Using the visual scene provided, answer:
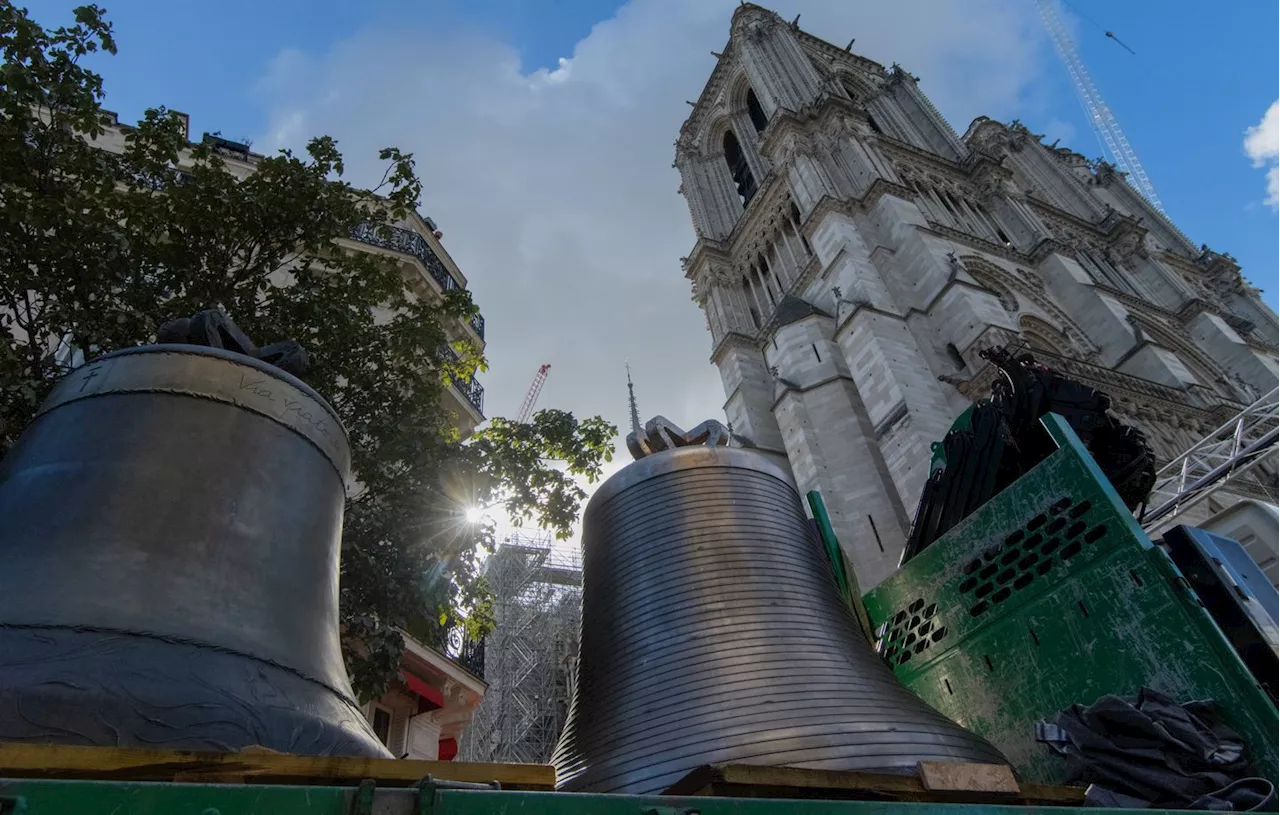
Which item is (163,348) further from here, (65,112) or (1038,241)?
(1038,241)

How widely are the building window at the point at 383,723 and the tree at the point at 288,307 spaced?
10.2 feet

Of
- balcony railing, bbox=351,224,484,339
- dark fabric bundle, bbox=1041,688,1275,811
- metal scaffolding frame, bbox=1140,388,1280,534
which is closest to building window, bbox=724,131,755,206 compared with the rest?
metal scaffolding frame, bbox=1140,388,1280,534

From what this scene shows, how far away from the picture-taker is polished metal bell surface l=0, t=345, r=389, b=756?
2305 millimetres

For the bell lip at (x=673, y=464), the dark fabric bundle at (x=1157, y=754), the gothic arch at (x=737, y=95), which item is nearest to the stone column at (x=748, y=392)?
the gothic arch at (x=737, y=95)

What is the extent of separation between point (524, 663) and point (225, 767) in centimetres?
2913

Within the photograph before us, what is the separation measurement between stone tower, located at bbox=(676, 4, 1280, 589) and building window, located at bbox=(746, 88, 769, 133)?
20 cm

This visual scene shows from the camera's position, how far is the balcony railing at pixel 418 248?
15562mm

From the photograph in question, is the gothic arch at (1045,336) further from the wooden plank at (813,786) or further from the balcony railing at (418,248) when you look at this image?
the wooden plank at (813,786)

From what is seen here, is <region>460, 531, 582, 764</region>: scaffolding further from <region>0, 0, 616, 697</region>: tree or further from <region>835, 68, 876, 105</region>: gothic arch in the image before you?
<region>835, 68, 876, 105</region>: gothic arch

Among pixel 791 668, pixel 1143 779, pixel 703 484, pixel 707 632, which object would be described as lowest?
pixel 1143 779

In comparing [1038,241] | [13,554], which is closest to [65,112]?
[13,554]

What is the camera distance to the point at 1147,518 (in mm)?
17844

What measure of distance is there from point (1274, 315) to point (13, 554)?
49609mm

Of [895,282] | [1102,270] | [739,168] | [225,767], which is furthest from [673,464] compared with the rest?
[739,168]
